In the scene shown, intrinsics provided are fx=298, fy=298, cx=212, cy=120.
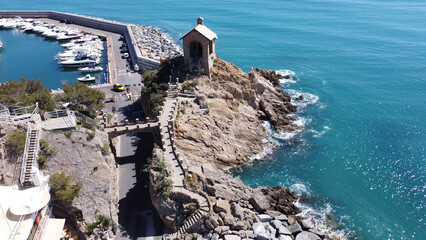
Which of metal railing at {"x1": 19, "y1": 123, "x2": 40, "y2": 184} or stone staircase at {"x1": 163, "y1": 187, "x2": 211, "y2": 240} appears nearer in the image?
metal railing at {"x1": 19, "y1": 123, "x2": 40, "y2": 184}

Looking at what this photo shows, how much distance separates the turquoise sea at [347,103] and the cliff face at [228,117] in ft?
10.0

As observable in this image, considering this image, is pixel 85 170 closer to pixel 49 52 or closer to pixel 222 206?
pixel 222 206

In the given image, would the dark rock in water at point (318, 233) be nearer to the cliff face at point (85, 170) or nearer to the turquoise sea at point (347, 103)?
the turquoise sea at point (347, 103)

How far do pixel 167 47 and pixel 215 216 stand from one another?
245ft

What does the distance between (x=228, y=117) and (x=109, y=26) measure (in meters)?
91.8

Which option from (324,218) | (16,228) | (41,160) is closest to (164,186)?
(41,160)

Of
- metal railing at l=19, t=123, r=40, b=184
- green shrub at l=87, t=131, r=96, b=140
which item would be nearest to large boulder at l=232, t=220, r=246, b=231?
green shrub at l=87, t=131, r=96, b=140

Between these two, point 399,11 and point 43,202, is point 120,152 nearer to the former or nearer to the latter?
point 43,202

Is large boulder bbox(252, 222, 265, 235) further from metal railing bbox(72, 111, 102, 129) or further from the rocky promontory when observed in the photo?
metal railing bbox(72, 111, 102, 129)

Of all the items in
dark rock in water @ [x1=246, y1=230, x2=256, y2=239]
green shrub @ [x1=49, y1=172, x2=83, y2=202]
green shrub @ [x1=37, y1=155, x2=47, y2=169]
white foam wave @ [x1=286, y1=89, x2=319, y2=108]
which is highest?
green shrub @ [x1=37, y1=155, x2=47, y2=169]

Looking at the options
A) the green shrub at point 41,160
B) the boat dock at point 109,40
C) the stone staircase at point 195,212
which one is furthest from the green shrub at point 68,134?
the boat dock at point 109,40

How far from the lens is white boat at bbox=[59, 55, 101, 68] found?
85312 mm

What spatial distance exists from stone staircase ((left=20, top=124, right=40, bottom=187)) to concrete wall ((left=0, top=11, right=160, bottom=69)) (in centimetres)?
4533

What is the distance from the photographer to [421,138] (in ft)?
180
